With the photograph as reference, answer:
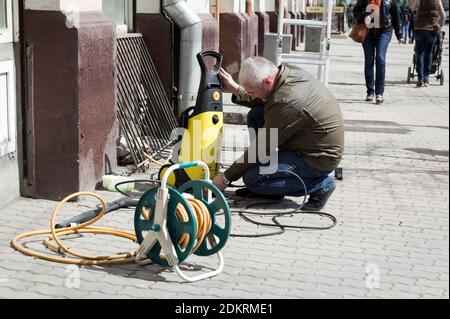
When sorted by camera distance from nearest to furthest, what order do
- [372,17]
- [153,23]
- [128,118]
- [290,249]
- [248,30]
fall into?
[290,249]
[128,118]
[153,23]
[372,17]
[248,30]

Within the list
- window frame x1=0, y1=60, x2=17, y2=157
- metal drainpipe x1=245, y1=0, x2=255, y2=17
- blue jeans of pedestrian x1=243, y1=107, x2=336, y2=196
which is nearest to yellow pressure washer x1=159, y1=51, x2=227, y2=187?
blue jeans of pedestrian x1=243, y1=107, x2=336, y2=196

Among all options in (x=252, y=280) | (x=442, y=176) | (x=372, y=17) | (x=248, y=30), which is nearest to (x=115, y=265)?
(x=252, y=280)

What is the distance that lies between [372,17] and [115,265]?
881cm

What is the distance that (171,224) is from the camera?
4738 mm

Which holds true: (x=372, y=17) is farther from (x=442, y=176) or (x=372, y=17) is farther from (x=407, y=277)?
(x=407, y=277)

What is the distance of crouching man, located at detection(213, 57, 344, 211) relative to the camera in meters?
6.25

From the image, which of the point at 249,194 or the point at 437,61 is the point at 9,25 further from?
the point at 437,61

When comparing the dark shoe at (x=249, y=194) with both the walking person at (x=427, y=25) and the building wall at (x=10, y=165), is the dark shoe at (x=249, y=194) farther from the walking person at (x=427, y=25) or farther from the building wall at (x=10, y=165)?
the walking person at (x=427, y=25)

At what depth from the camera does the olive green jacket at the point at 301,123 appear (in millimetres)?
6266

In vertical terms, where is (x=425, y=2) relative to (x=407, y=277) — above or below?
above

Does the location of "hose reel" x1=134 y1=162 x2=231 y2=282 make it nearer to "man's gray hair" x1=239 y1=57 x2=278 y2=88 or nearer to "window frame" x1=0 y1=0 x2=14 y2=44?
"man's gray hair" x1=239 y1=57 x2=278 y2=88

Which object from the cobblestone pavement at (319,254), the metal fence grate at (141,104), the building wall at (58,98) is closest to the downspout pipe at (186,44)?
the metal fence grate at (141,104)

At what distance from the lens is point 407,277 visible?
16.6ft

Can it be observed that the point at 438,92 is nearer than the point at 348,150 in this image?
No
